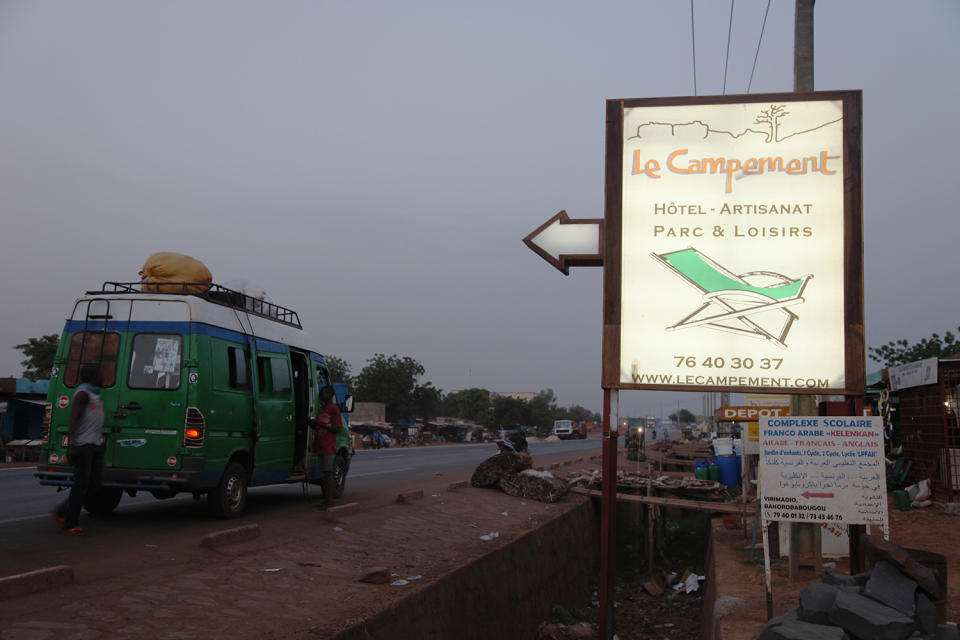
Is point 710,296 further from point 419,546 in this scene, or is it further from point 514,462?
point 514,462

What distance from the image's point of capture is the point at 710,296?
6.61 metres

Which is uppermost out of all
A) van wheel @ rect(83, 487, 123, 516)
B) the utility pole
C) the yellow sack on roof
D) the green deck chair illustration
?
the utility pole

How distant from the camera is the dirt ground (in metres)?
4.91

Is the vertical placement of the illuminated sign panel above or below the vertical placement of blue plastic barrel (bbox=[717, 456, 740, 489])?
above

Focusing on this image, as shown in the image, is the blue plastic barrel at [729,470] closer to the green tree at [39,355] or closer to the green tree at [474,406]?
the green tree at [39,355]

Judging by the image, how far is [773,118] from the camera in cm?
677

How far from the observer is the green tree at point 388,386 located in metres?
70.5

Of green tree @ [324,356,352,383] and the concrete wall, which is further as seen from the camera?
green tree @ [324,356,352,383]

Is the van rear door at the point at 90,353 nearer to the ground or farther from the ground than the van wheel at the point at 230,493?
farther from the ground

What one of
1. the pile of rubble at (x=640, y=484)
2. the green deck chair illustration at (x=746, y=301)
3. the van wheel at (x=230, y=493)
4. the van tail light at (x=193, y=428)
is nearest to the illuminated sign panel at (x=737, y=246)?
the green deck chair illustration at (x=746, y=301)

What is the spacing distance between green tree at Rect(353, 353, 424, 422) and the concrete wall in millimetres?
55596

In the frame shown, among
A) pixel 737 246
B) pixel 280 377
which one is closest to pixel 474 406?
pixel 280 377

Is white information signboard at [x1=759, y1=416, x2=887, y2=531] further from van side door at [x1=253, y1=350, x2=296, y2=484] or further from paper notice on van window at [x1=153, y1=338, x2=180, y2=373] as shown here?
van side door at [x1=253, y1=350, x2=296, y2=484]

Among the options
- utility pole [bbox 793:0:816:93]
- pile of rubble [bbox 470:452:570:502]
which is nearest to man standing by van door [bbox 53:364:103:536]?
utility pole [bbox 793:0:816:93]
